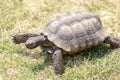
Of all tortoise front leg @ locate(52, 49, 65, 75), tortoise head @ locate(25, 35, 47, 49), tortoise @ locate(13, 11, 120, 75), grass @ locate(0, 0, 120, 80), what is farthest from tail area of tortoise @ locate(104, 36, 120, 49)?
tortoise head @ locate(25, 35, 47, 49)

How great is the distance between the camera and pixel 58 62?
6559mm

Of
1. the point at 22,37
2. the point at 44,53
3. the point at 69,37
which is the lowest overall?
the point at 44,53

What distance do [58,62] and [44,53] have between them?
2.25 ft

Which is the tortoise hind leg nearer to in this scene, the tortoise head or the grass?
the grass

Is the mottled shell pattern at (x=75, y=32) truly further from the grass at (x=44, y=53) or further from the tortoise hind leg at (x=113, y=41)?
the grass at (x=44, y=53)

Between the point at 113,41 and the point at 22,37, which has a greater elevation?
the point at 22,37

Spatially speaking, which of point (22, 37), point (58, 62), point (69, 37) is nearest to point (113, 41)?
point (69, 37)

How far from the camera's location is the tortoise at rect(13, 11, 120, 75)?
6.70m

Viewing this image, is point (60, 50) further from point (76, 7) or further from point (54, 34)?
point (76, 7)

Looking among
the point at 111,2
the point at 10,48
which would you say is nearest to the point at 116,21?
the point at 111,2

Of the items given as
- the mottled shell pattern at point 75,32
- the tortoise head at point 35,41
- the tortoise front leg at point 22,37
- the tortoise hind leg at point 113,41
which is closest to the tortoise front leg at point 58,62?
the mottled shell pattern at point 75,32

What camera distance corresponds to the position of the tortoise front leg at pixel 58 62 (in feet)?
21.5

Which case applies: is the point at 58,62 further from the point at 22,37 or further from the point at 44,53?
the point at 22,37

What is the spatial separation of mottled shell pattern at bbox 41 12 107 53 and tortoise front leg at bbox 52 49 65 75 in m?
0.16
